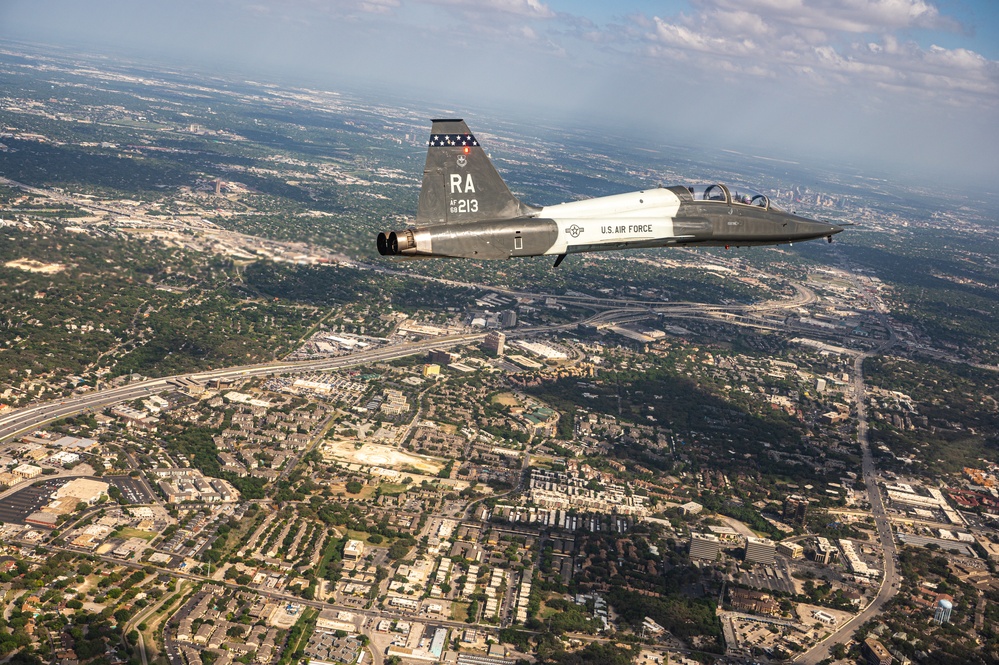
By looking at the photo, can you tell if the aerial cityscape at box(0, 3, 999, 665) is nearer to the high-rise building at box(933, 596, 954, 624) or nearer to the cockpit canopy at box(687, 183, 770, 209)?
the high-rise building at box(933, 596, 954, 624)

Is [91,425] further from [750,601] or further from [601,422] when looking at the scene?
[750,601]

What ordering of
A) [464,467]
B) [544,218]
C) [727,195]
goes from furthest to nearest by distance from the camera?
1. [464,467]
2. [727,195]
3. [544,218]

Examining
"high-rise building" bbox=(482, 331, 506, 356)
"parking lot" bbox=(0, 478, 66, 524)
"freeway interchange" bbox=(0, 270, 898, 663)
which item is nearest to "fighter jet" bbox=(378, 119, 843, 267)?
Answer: "freeway interchange" bbox=(0, 270, 898, 663)

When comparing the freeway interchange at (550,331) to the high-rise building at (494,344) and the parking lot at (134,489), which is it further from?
the parking lot at (134,489)

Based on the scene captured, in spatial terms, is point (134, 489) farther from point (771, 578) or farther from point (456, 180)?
point (771, 578)

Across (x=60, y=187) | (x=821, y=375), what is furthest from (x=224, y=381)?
(x=60, y=187)

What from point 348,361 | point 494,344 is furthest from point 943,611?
point 348,361
